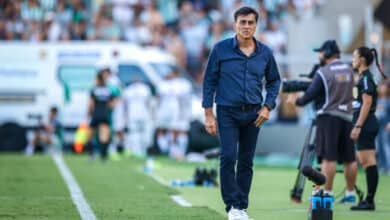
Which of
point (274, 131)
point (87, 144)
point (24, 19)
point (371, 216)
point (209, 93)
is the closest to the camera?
point (209, 93)

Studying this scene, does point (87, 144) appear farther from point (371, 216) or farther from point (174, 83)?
point (371, 216)

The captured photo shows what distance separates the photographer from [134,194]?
1734 centimetres

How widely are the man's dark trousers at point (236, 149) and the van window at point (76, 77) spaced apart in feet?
67.7

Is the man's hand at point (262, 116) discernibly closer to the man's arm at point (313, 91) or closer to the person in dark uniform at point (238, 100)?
the person in dark uniform at point (238, 100)

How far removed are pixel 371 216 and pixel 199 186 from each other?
17.7ft

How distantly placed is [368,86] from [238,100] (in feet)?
9.19

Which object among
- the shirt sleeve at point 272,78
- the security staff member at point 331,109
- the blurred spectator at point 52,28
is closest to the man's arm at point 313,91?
the security staff member at point 331,109

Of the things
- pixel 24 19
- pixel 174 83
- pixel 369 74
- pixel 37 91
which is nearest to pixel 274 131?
pixel 174 83

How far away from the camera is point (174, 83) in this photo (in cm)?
3250

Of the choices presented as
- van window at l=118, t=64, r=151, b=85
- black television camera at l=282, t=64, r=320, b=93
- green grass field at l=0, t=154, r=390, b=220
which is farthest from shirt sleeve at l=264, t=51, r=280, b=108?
van window at l=118, t=64, r=151, b=85

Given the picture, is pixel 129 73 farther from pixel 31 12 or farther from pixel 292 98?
pixel 292 98

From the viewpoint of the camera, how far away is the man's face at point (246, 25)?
42.6ft

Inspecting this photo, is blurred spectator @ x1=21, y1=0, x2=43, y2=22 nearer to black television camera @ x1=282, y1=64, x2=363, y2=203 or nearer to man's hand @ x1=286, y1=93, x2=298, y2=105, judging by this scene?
black television camera @ x1=282, y1=64, x2=363, y2=203

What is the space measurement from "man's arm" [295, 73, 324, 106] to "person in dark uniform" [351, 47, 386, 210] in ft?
1.50
